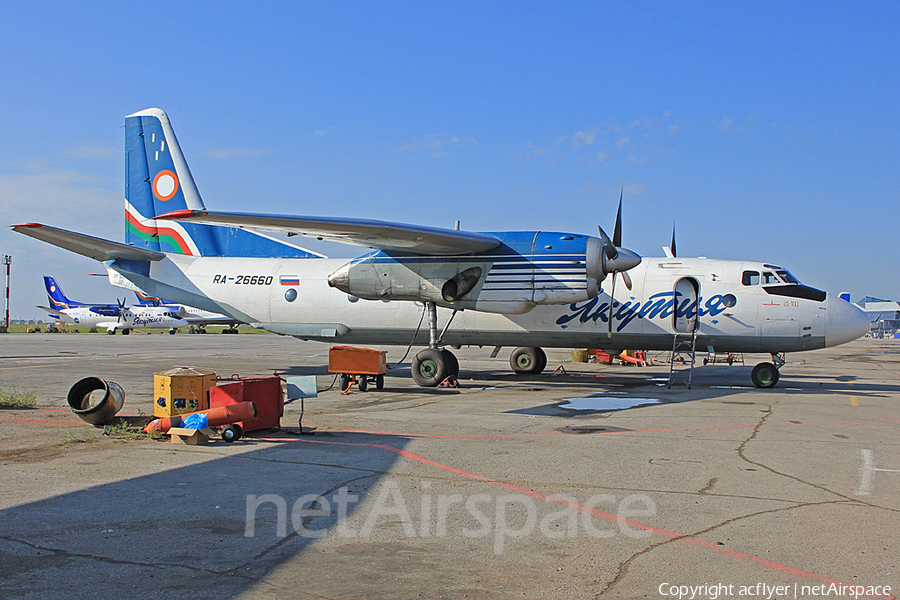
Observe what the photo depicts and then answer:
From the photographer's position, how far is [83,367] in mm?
22844

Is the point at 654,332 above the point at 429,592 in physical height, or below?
above

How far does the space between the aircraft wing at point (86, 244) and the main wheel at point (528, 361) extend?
481 inches

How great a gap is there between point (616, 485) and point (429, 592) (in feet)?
11.2

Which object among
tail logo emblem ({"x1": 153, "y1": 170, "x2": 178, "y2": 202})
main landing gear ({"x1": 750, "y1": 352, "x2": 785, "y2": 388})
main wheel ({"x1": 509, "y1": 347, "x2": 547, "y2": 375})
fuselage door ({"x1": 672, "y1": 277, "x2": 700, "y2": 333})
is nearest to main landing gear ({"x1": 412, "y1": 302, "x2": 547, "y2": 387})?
main wheel ({"x1": 509, "y1": 347, "x2": 547, "y2": 375})

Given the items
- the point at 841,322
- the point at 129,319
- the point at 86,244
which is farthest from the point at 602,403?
the point at 129,319

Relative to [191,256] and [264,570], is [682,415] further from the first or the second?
[191,256]

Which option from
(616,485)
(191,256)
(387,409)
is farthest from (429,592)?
(191,256)

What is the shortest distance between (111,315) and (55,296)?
826 centimetres

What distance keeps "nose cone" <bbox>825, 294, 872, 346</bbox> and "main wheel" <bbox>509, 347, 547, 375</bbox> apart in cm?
854

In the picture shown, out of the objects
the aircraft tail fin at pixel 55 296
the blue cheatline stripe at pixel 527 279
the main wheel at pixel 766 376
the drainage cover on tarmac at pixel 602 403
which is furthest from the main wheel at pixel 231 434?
the aircraft tail fin at pixel 55 296

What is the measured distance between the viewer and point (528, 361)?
869 inches

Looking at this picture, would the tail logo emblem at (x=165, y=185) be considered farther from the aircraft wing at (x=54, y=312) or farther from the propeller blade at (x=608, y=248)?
the aircraft wing at (x=54, y=312)

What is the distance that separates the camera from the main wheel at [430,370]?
57.5ft

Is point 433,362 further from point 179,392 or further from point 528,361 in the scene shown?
point 179,392
